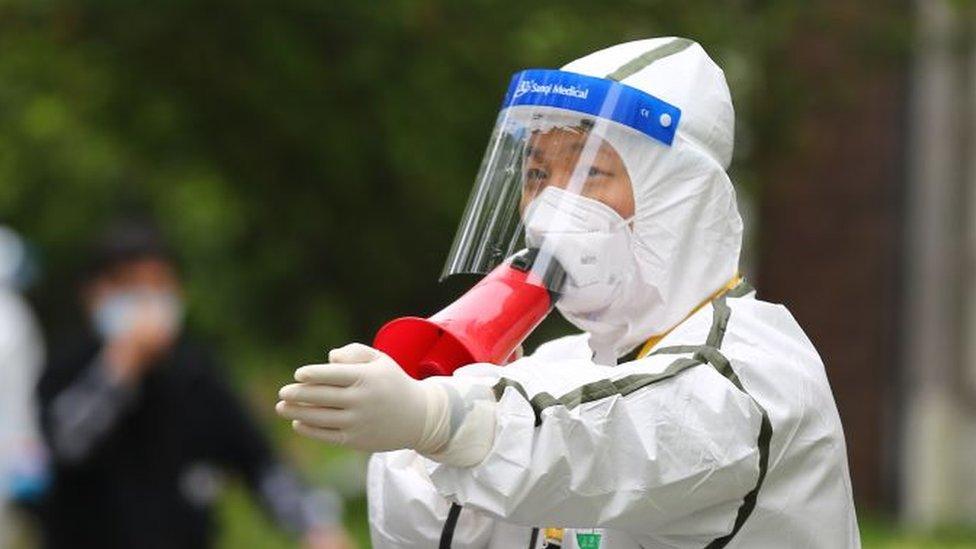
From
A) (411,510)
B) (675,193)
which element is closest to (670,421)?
(675,193)

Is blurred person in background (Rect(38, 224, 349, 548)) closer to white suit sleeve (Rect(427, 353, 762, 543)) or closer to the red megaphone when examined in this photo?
the red megaphone

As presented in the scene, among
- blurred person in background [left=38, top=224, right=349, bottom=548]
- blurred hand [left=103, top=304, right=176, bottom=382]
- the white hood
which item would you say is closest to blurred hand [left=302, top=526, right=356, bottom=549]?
blurred person in background [left=38, top=224, right=349, bottom=548]

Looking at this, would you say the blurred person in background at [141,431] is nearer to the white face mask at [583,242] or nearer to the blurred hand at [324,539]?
the blurred hand at [324,539]

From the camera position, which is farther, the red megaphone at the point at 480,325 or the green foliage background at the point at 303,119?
the green foliage background at the point at 303,119

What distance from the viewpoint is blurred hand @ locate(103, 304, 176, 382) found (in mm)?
7656

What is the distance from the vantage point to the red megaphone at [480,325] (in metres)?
3.53

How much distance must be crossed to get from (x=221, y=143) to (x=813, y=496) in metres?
7.57

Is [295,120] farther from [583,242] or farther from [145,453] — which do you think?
[583,242]

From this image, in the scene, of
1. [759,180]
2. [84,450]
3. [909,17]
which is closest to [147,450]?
[84,450]

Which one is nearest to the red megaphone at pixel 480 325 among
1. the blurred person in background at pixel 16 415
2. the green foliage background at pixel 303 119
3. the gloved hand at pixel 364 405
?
the gloved hand at pixel 364 405

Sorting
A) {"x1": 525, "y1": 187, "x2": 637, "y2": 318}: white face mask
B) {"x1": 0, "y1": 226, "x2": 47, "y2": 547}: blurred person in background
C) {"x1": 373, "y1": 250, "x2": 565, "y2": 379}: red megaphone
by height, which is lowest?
{"x1": 0, "y1": 226, "x2": 47, "y2": 547}: blurred person in background

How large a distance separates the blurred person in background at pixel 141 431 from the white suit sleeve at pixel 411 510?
12.4 ft

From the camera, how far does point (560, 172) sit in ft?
12.0

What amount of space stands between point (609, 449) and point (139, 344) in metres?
4.56
